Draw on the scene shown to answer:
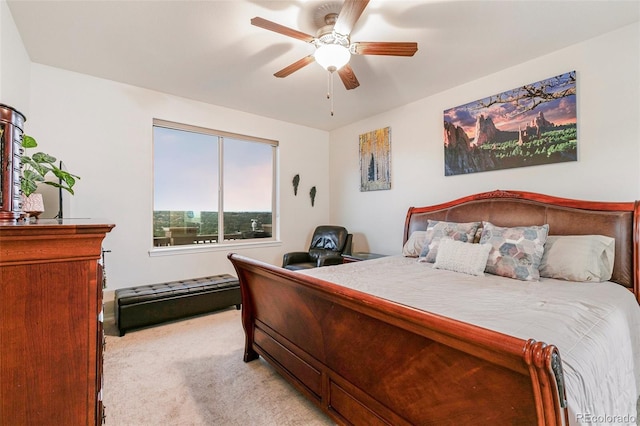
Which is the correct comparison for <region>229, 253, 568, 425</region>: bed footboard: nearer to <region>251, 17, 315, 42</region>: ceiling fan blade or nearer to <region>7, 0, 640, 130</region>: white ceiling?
<region>251, 17, 315, 42</region>: ceiling fan blade

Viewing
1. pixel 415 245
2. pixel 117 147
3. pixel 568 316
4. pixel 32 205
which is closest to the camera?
pixel 568 316

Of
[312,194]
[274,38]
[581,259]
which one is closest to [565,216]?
[581,259]

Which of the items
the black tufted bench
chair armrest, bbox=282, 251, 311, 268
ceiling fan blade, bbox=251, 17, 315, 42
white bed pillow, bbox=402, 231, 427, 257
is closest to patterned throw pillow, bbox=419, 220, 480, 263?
white bed pillow, bbox=402, 231, 427, 257

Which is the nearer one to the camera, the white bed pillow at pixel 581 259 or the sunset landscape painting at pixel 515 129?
the white bed pillow at pixel 581 259

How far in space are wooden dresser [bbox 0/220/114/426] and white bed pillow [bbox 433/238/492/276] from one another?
2.44 m

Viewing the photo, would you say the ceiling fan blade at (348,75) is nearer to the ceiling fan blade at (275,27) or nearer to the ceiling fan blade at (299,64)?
the ceiling fan blade at (299,64)

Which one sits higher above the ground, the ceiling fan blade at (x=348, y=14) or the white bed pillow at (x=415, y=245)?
the ceiling fan blade at (x=348, y=14)

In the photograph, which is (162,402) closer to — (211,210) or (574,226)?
(211,210)

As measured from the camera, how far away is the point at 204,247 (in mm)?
4082

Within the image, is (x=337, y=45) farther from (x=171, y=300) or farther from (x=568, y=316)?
(x=171, y=300)

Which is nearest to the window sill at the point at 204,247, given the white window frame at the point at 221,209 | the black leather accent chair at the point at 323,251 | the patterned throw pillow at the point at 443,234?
the white window frame at the point at 221,209

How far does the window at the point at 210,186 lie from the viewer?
393 cm

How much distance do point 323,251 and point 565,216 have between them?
2883 mm

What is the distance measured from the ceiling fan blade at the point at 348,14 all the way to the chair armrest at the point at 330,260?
8.82 feet
